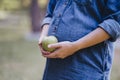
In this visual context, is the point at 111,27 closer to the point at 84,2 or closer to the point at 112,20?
the point at 112,20

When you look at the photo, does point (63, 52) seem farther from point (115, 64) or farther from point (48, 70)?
point (115, 64)

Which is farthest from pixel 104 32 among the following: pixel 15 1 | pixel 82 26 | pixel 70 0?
pixel 15 1

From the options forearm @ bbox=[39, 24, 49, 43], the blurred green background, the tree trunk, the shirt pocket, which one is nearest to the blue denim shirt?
the shirt pocket

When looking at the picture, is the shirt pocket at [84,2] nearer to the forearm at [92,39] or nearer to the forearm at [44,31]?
the forearm at [92,39]

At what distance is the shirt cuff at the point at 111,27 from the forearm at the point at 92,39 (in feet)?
0.06

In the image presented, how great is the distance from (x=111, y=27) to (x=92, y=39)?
0.11m

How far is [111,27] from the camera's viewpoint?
1.93 metres

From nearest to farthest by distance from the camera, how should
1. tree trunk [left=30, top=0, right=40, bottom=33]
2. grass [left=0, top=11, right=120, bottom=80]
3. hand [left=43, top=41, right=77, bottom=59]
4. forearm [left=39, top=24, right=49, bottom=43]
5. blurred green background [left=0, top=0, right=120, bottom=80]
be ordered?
hand [left=43, top=41, right=77, bottom=59], forearm [left=39, top=24, right=49, bottom=43], grass [left=0, top=11, right=120, bottom=80], blurred green background [left=0, top=0, right=120, bottom=80], tree trunk [left=30, top=0, right=40, bottom=33]

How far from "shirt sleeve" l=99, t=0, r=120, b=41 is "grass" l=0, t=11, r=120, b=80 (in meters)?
3.12

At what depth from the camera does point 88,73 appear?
1997 mm

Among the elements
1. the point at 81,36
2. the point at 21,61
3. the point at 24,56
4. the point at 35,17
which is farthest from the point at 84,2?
the point at 35,17

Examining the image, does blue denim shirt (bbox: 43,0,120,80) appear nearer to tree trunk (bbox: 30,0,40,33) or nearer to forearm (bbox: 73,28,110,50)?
forearm (bbox: 73,28,110,50)

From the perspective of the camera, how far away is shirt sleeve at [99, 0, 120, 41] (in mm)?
1931

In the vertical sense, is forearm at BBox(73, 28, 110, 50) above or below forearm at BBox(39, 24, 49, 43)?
above
